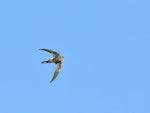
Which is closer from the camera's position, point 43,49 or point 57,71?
point 43,49

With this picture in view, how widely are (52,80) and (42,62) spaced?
4.09m

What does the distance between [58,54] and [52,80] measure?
167 inches

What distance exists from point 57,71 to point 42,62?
14.0 ft

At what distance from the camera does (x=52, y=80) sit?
283 feet

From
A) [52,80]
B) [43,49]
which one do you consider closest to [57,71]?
[52,80]

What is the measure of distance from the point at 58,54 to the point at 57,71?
374 centimetres

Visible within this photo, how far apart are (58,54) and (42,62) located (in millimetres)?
2332

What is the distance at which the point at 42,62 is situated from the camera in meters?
83.0

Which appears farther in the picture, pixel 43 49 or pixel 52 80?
pixel 52 80

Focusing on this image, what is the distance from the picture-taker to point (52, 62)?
84.4 meters

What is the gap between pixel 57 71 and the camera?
284 feet

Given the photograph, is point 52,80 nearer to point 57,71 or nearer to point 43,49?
point 57,71

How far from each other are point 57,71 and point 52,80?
1.44 m
